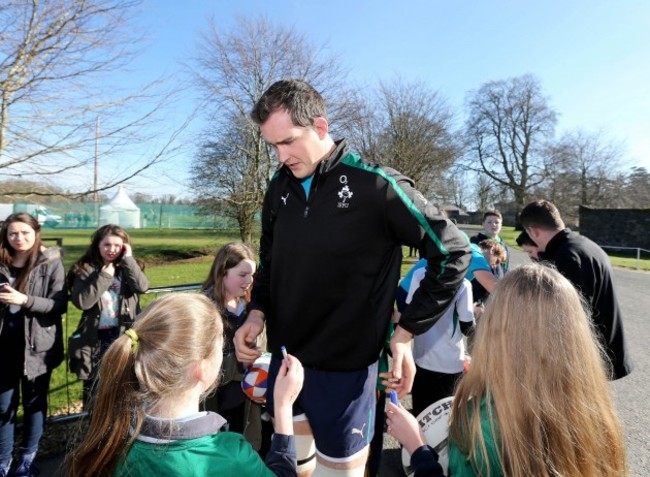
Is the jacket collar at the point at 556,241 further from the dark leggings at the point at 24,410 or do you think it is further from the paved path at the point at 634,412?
the dark leggings at the point at 24,410

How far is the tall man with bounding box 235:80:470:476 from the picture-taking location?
1.85m

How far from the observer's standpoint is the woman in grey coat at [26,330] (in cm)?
302

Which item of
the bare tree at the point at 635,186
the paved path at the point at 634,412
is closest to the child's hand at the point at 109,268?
the paved path at the point at 634,412

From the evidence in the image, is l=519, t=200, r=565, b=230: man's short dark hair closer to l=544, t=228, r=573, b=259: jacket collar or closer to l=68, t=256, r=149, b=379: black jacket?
l=544, t=228, r=573, b=259: jacket collar

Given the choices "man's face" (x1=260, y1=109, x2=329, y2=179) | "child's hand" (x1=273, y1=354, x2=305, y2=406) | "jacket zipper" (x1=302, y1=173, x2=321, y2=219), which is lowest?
"child's hand" (x1=273, y1=354, x2=305, y2=406)

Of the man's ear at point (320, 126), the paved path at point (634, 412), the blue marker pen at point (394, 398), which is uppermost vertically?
the man's ear at point (320, 126)

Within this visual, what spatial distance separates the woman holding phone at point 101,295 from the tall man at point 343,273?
2.28 metres

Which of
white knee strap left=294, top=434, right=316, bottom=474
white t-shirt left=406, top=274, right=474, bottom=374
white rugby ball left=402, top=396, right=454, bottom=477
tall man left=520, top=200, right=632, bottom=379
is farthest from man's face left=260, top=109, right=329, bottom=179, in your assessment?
tall man left=520, top=200, right=632, bottom=379

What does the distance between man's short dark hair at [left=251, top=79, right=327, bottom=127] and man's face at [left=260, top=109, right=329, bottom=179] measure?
0.02 meters

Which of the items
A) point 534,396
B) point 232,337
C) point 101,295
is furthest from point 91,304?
point 534,396

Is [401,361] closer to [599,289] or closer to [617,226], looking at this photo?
[599,289]

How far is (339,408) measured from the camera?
6.22 feet

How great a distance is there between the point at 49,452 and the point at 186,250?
21.3m

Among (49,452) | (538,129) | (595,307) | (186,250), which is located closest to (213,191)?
(186,250)
